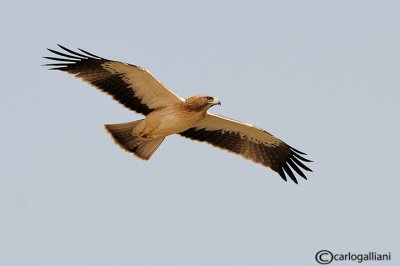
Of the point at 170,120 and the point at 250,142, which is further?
the point at 250,142

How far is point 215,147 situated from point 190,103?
200cm

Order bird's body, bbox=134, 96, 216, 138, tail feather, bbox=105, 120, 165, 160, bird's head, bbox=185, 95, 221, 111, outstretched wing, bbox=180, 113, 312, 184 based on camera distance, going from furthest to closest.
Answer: outstretched wing, bbox=180, 113, 312, 184, tail feather, bbox=105, 120, 165, 160, bird's body, bbox=134, 96, 216, 138, bird's head, bbox=185, 95, 221, 111

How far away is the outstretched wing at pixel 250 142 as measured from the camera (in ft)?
52.1

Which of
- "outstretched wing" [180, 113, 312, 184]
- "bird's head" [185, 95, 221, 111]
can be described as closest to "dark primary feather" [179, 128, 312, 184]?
"outstretched wing" [180, 113, 312, 184]

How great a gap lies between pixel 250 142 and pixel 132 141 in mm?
2595

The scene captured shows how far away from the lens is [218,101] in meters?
14.2

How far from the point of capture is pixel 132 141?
15.3m

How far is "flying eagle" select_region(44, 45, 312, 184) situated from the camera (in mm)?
14430

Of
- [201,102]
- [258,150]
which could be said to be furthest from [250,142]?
[201,102]

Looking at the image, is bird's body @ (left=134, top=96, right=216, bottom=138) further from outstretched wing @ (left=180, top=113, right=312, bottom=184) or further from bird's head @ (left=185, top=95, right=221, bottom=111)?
outstretched wing @ (left=180, top=113, right=312, bottom=184)

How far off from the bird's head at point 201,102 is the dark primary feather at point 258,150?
1.68 meters

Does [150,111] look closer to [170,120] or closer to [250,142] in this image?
[170,120]

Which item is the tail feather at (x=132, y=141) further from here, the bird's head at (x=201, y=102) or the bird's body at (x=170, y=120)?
the bird's head at (x=201, y=102)

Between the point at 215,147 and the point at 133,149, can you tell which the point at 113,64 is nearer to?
the point at 133,149
